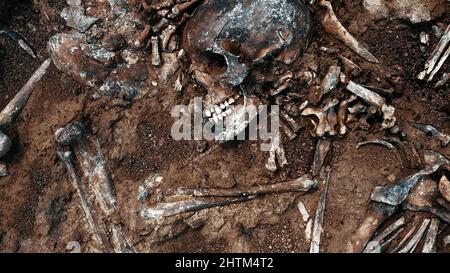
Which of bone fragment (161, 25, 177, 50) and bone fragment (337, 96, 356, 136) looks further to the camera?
bone fragment (161, 25, 177, 50)

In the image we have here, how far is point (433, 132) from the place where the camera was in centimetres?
392

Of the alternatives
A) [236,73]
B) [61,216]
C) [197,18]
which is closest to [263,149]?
[236,73]

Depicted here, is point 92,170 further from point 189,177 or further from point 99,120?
point 189,177

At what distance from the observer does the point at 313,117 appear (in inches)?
159

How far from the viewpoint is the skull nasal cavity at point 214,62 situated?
3953 mm

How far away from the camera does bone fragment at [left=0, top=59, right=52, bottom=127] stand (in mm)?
4207

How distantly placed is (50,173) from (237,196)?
64.9 inches

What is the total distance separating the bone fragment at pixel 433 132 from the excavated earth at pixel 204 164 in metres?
0.05

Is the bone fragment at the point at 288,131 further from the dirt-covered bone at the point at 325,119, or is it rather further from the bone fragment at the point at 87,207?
the bone fragment at the point at 87,207

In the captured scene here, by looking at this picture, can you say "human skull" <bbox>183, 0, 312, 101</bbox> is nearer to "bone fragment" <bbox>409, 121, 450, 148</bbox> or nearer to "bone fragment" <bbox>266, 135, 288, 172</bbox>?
"bone fragment" <bbox>266, 135, 288, 172</bbox>

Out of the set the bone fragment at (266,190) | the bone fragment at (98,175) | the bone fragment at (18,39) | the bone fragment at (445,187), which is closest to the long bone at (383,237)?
the bone fragment at (445,187)

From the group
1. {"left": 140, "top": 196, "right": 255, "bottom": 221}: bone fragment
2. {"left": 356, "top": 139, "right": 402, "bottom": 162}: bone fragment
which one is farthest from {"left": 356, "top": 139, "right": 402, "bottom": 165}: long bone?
{"left": 140, "top": 196, "right": 255, "bottom": 221}: bone fragment

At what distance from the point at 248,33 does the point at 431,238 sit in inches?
85.8

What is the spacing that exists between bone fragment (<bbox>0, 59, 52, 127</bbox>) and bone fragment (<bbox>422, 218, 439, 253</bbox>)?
11.7ft
